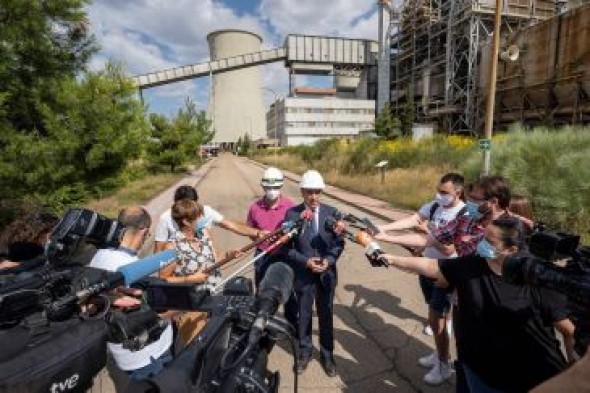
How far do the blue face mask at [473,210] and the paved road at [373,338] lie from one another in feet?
4.81

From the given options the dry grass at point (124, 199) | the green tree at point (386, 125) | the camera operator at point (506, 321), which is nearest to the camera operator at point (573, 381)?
the camera operator at point (506, 321)

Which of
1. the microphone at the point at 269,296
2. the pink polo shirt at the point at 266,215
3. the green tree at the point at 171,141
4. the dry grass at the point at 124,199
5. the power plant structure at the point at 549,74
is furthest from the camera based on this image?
the green tree at the point at 171,141

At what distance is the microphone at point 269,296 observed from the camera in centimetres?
115

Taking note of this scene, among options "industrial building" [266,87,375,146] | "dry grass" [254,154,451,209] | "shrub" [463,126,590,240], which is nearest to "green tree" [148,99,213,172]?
"dry grass" [254,154,451,209]

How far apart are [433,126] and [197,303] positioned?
40289 millimetres

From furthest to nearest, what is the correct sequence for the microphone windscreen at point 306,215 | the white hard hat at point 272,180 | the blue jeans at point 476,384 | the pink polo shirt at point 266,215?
the pink polo shirt at point 266,215, the white hard hat at point 272,180, the microphone windscreen at point 306,215, the blue jeans at point 476,384

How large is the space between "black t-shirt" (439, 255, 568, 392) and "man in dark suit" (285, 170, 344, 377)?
1452mm

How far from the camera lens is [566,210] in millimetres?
7988

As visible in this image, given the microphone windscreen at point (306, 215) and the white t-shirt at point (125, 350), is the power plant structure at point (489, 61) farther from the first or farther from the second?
the white t-shirt at point (125, 350)

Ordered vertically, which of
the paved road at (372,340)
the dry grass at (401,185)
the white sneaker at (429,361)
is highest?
the dry grass at (401,185)

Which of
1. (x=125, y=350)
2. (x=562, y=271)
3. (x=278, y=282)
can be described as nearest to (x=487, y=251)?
(x=562, y=271)

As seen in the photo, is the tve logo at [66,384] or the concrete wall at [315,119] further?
the concrete wall at [315,119]

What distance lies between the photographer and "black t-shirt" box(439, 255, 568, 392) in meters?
1.97

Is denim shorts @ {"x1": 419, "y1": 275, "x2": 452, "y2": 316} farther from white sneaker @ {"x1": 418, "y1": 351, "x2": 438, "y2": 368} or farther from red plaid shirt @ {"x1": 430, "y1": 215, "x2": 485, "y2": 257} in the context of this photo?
white sneaker @ {"x1": 418, "y1": 351, "x2": 438, "y2": 368}
